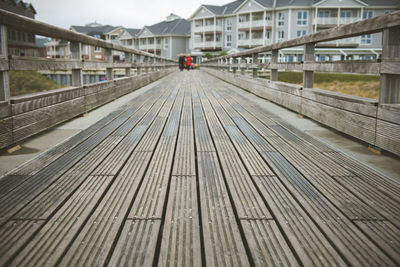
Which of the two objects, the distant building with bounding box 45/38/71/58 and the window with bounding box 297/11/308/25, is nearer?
the window with bounding box 297/11/308/25

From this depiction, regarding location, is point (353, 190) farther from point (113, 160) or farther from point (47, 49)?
point (47, 49)

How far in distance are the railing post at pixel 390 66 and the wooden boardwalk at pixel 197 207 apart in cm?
72

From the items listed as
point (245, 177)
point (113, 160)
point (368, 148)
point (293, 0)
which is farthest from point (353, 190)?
point (293, 0)

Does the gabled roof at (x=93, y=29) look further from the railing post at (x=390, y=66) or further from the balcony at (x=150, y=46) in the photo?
the railing post at (x=390, y=66)

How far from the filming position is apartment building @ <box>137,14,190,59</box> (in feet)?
198

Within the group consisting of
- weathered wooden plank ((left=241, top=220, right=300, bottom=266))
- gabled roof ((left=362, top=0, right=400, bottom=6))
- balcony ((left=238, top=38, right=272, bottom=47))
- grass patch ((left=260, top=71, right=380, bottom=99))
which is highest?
gabled roof ((left=362, top=0, right=400, bottom=6))

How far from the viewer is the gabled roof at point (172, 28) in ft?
200

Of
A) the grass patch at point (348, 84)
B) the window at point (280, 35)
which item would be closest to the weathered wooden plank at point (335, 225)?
the grass patch at point (348, 84)

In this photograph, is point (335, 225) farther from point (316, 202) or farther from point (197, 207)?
point (197, 207)

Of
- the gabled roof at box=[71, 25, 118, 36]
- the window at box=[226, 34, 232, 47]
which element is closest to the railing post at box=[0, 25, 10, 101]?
the window at box=[226, 34, 232, 47]

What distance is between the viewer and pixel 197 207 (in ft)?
7.25

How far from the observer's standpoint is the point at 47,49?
79.2 meters

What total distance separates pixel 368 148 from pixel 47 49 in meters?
86.1

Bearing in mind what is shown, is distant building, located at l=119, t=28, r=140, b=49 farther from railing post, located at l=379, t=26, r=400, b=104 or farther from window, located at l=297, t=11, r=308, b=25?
railing post, located at l=379, t=26, r=400, b=104
